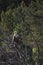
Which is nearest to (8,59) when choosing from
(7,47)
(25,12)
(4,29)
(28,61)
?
(7,47)

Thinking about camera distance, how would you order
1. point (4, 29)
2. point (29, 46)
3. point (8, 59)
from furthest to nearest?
point (4, 29)
point (29, 46)
point (8, 59)

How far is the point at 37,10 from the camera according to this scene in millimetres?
4742

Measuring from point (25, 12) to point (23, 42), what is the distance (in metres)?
1.03

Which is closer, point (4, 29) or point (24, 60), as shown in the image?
point (24, 60)

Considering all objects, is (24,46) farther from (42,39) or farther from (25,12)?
(25,12)

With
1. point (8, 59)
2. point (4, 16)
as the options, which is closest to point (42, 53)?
point (8, 59)

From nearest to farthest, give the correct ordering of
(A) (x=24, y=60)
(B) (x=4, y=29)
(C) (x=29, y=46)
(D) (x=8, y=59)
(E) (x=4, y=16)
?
(A) (x=24, y=60)
(D) (x=8, y=59)
(C) (x=29, y=46)
(B) (x=4, y=29)
(E) (x=4, y=16)

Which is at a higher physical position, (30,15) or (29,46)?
(30,15)

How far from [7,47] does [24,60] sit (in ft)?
2.15

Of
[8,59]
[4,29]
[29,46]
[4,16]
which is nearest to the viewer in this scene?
[8,59]

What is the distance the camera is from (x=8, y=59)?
12.3 feet

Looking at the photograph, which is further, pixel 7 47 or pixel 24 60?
pixel 7 47

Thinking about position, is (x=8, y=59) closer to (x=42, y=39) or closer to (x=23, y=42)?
(x=23, y=42)

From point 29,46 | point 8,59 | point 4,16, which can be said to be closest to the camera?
point 8,59
